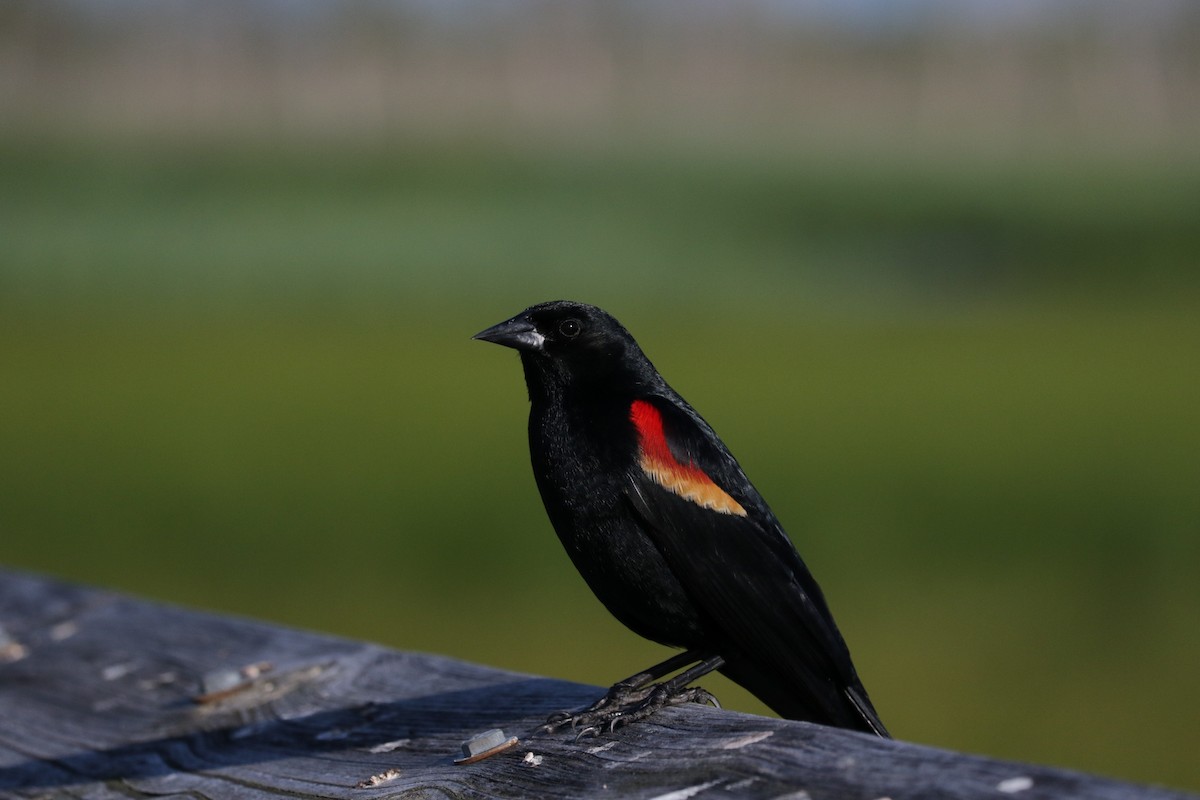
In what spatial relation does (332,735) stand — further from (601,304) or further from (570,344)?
(601,304)

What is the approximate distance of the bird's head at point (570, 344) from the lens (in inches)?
121

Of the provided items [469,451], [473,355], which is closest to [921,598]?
[469,451]

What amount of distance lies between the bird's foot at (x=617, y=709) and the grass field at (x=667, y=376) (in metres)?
4.61

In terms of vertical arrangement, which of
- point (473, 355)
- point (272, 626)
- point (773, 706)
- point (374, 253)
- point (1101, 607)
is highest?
point (374, 253)

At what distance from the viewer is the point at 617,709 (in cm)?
233

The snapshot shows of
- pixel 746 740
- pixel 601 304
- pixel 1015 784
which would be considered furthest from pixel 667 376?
A: pixel 1015 784

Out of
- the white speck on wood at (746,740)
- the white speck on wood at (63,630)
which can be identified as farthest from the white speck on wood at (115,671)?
the white speck on wood at (746,740)

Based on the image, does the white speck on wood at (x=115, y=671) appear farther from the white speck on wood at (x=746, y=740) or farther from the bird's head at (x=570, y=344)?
the white speck on wood at (x=746, y=740)

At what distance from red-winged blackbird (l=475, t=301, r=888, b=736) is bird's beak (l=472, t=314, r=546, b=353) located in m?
0.18

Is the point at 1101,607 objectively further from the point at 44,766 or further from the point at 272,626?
the point at 44,766

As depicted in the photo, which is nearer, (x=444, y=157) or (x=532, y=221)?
(x=532, y=221)

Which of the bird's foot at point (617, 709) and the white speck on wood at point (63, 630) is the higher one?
the white speck on wood at point (63, 630)

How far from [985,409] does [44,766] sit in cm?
1349

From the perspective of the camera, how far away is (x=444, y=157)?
29328 mm
